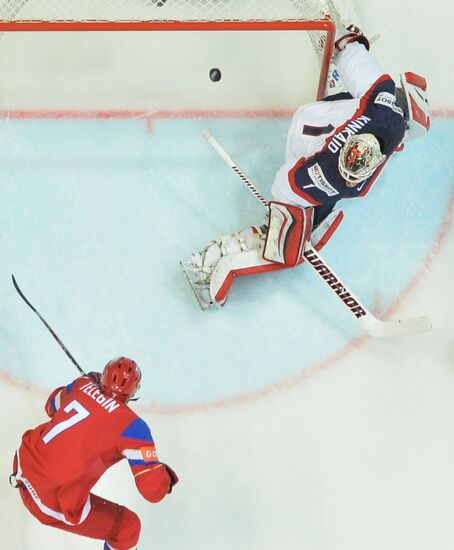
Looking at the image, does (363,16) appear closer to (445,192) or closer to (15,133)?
(445,192)

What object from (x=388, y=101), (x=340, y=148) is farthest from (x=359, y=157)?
(x=388, y=101)

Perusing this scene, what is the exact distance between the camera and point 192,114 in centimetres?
417

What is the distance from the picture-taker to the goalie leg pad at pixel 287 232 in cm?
352

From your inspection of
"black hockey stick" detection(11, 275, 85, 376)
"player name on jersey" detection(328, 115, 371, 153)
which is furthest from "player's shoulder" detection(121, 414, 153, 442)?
"player name on jersey" detection(328, 115, 371, 153)

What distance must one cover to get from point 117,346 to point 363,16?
1.94 metres

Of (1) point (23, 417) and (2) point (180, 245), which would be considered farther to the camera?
(2) point (180, 245)

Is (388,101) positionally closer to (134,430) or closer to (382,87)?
(382,87)

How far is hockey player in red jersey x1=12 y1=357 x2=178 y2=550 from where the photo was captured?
9.69ft

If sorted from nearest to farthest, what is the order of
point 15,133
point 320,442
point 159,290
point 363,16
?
1. point 320,442
2. point 159,290
3. point 15,133
4. point 363,16

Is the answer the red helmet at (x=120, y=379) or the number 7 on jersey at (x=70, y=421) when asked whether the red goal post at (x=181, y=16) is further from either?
the number 7 on jersey at (x=70, y=421)

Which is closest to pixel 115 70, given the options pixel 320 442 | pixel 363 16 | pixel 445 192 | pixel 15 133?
pixel 15 133

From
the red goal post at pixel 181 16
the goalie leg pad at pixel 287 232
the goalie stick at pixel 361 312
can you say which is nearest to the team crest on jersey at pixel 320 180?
the goalie leg pad at pixel 287 232

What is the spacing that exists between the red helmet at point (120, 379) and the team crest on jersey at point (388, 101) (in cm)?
135

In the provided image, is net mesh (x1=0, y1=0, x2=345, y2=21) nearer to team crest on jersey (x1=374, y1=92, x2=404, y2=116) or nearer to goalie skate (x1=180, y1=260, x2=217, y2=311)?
team crest on jersey (x1=374, y1=92, x2=404, y2=116)
